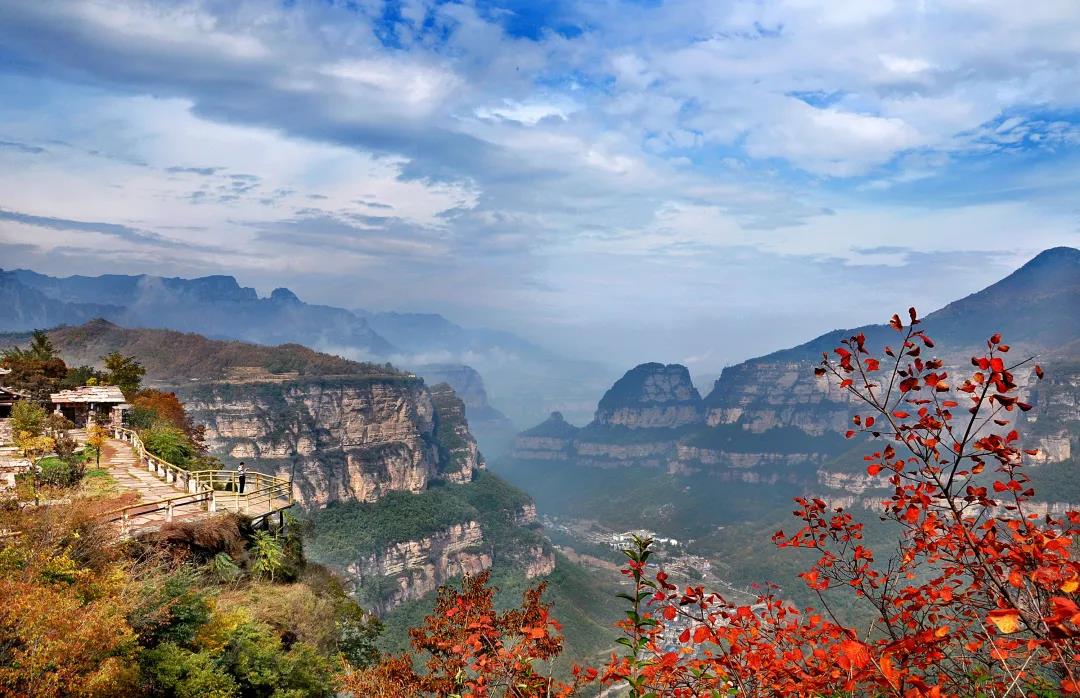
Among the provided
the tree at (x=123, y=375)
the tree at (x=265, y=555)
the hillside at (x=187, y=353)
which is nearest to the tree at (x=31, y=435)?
the tree at (x=265, y=555)

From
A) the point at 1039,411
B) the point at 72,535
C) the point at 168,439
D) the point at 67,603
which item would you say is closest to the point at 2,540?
the point at 72,535

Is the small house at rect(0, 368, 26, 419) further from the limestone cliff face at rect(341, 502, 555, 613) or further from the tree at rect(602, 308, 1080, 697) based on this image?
the limestone cliff face at rect(341, 502, 555, 613)

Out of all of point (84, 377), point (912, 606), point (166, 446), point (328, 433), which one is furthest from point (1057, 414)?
point (84, 377)

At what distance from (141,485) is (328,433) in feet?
347

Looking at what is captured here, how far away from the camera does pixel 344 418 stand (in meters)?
130

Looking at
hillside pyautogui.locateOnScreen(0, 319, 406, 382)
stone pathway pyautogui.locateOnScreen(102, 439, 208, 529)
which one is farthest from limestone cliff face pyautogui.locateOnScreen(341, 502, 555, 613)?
stone pathway pyautogui.locateOnScreen(102, 439, 208, 529)

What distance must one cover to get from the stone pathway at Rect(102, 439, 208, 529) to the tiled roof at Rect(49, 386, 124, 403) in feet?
9.91

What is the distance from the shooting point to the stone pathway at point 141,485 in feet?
64.8

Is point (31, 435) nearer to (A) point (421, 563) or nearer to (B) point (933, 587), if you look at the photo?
(B) point (933, 587)

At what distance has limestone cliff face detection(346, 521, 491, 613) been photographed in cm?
10025

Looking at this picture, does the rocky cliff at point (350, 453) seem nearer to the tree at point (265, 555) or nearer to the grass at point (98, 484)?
the grass at point (98, 484)

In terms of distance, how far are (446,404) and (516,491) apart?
3774 cm

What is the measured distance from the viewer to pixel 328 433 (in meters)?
127

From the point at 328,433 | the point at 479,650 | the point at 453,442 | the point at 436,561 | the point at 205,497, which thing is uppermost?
the point at 479,650
